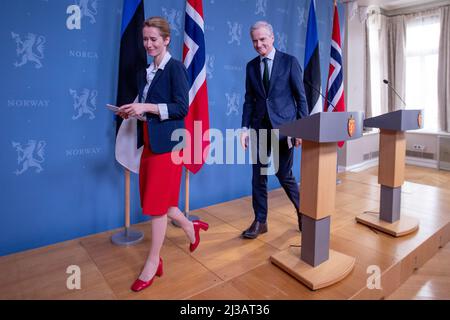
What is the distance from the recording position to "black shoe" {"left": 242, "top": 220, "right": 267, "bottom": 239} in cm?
229

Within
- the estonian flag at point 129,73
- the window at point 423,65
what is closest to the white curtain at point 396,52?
the window at point 423,65

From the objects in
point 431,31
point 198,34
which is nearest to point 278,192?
point 198,34

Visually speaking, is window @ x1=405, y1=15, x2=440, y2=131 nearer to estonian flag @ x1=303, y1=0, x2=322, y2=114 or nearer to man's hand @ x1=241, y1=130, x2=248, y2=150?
estonian flag @ x1=303, y1=0, x2=322, y2=114

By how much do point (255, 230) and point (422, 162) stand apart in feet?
13.6

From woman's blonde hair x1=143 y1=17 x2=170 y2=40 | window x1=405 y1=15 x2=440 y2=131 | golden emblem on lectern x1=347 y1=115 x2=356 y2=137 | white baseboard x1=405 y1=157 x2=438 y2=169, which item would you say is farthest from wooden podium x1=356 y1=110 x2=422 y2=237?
window x1=405 y1=15 x2=440 y2=131

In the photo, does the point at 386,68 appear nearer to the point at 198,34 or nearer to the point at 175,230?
the point at 198,34

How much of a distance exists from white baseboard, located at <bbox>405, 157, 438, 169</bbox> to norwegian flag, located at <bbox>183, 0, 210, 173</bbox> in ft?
13.8

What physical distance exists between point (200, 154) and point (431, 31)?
4.65 meters

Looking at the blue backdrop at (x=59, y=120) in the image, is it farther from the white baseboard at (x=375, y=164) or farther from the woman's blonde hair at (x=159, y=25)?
the white baseboard at (x=375, y=164)

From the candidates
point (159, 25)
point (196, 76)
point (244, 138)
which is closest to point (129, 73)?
point (196, 76)

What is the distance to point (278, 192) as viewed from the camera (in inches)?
136

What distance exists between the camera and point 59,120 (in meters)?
2.17

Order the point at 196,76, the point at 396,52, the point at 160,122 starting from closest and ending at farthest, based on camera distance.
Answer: the point at 160,122
the point at 196,76
the point at 396,52

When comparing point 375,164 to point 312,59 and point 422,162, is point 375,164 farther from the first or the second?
point 312,59
